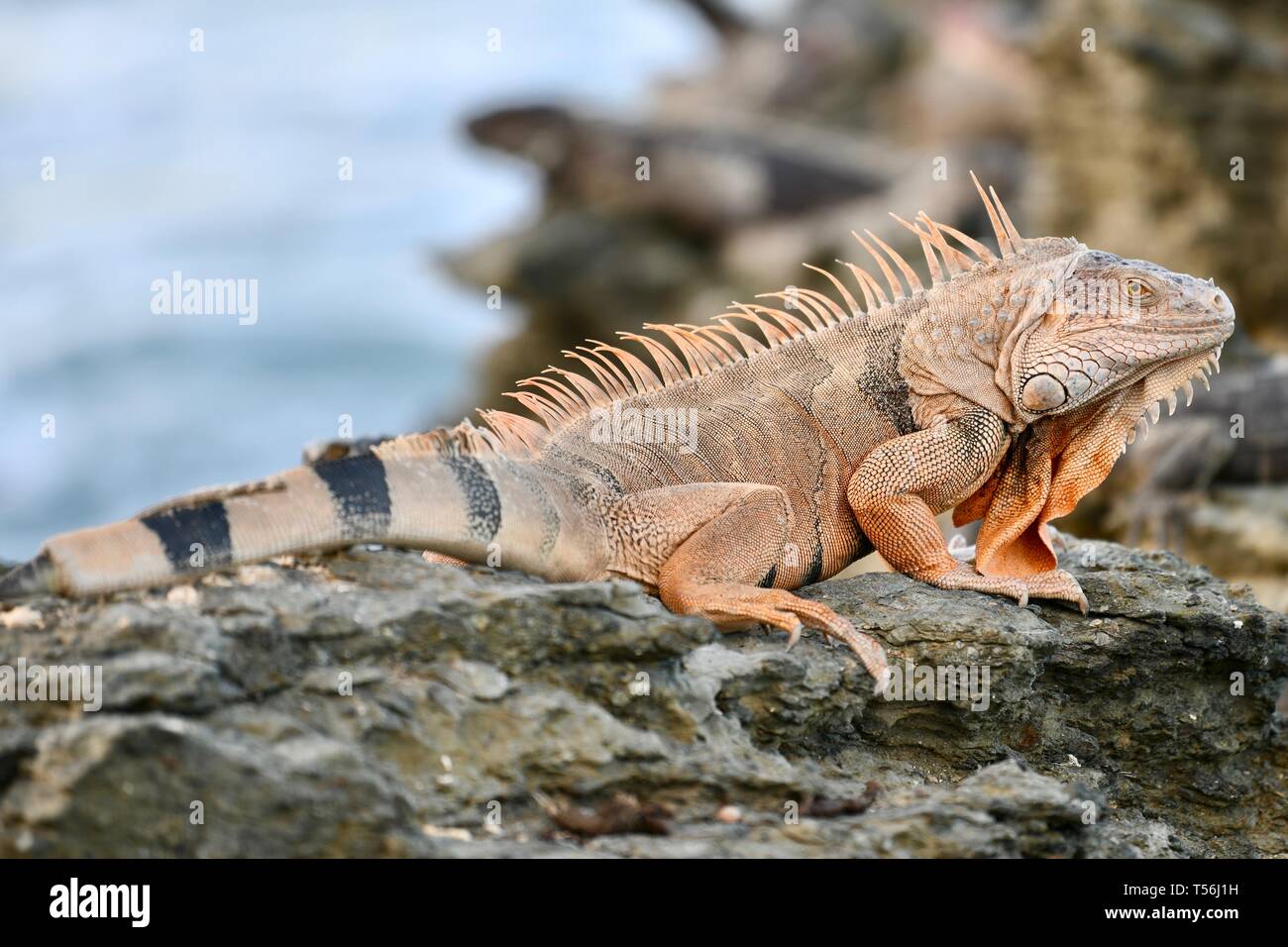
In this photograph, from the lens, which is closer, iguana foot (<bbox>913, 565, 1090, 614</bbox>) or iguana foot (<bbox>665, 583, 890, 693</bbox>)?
iguana foot (<bbox>665, 583, 890, 693</bbox>)

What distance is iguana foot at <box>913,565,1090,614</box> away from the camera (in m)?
7.21

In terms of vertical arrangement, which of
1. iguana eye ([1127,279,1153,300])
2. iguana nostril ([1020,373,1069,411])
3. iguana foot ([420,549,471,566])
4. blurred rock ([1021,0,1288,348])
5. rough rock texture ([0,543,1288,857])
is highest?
blurred rock ([1021,0,1288,348])

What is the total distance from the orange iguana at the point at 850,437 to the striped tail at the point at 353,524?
0.02 metres

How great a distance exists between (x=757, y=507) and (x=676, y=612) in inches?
23.3

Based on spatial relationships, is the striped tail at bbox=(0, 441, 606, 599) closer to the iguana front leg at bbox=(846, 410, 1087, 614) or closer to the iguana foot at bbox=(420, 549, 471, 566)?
the iguana foot at bbox=(420, 549, 471, 566)

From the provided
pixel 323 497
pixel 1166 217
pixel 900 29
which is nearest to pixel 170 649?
pixel 323 497

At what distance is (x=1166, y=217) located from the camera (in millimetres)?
19484

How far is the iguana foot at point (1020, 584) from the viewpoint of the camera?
284 inches

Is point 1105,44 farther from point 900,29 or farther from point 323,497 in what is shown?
point 900,29

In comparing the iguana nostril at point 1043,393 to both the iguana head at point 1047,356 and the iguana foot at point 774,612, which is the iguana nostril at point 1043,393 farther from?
the iguana foot at point 774,612

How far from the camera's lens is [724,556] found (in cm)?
668

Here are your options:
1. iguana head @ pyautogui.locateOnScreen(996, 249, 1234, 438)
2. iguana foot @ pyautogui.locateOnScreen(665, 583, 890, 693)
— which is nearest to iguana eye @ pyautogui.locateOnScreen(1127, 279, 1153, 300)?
iguana head @ pyautogui.locateOnScreen(996, 249, 1234, 438)

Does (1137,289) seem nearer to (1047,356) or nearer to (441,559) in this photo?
(1047,356)

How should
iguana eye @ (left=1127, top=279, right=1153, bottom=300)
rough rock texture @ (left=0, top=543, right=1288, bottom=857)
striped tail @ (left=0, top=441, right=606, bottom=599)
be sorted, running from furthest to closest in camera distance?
iguana eye @ (left=1127, top=279, right=1153, bottom=300)
striped tail @ (left=0, top=441, right=606, bottom=599)
rough rock texture @ (left=0, top=543, right=1288, bottom=857)
